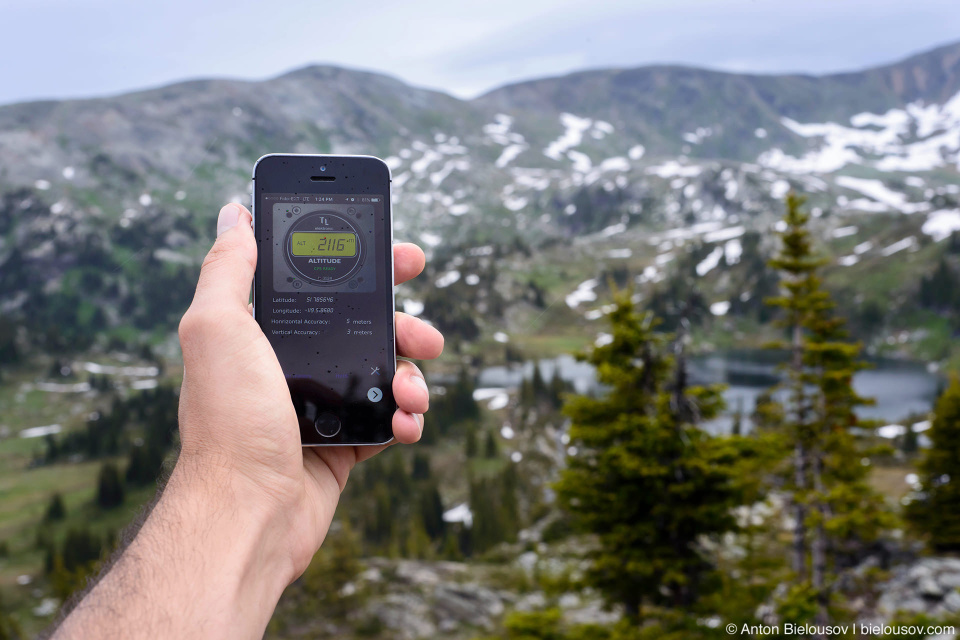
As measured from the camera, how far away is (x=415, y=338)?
4.94m

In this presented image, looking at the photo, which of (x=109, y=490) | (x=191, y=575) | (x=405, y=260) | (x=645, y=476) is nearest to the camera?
(x=191, y=575)

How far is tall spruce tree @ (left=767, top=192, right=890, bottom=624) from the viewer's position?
Result: 76.9 feet

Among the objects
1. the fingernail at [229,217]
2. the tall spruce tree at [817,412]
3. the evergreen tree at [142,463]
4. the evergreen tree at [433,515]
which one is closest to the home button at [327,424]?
the fingernail at [229,217]

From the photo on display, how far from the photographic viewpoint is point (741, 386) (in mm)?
135625

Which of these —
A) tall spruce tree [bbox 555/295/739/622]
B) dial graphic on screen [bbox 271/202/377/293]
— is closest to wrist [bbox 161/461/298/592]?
dial graphic on screen [bbox 271/202/377/293]

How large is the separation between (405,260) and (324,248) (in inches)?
25.5

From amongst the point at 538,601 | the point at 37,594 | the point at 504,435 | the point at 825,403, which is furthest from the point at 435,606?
the point at 504,435

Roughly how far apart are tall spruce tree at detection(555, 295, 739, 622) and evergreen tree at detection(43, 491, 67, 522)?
4460 inches

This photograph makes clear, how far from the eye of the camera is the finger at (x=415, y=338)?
4.94m

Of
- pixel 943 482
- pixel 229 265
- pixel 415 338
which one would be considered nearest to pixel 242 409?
pixel 229 265

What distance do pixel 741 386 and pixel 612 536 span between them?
128 metres

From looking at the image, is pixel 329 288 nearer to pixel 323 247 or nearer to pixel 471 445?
pixel 323 247

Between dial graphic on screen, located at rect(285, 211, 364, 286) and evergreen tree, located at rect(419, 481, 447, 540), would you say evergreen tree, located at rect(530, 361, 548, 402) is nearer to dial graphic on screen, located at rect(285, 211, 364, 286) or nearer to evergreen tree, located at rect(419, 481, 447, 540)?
evergreen tree, located at rect(419, 481, 447, 540)

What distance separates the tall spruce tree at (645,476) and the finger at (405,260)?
13864mm
